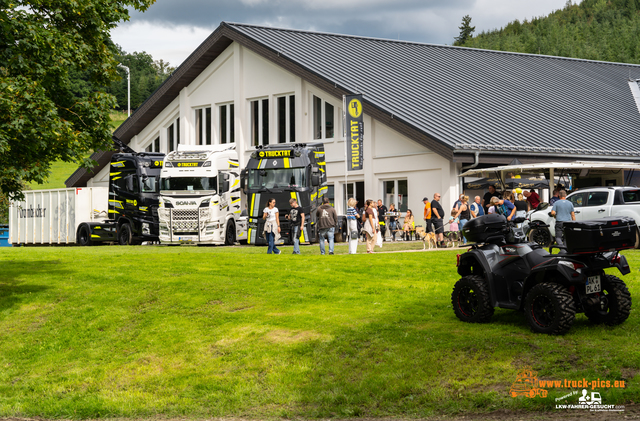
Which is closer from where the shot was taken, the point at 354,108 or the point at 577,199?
the point at 577,199

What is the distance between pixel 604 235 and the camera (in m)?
9.31

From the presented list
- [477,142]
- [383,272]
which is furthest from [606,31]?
[383,272]

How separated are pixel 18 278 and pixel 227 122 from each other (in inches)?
888

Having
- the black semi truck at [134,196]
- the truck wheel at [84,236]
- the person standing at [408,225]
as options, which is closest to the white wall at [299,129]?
the person standing at [408,225]

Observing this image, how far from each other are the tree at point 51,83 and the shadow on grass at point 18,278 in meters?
2.41

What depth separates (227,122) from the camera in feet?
126

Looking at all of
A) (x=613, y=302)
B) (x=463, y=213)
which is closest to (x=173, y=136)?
(x=463, y=213)

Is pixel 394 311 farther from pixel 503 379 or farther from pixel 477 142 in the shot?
pixel 477 142

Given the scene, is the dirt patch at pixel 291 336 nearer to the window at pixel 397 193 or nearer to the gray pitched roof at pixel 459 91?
the gray pitched roof at pixel 459 91

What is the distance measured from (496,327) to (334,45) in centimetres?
2998

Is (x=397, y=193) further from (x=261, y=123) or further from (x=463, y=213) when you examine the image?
(x=261, y=123)

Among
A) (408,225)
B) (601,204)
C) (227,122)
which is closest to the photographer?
(601,204)

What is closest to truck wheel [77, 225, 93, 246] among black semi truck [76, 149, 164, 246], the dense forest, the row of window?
black semi truck [76, 149, 164, 246]

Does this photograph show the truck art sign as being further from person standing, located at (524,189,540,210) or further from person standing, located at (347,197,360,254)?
person standing, located at (347,197,360,254)
